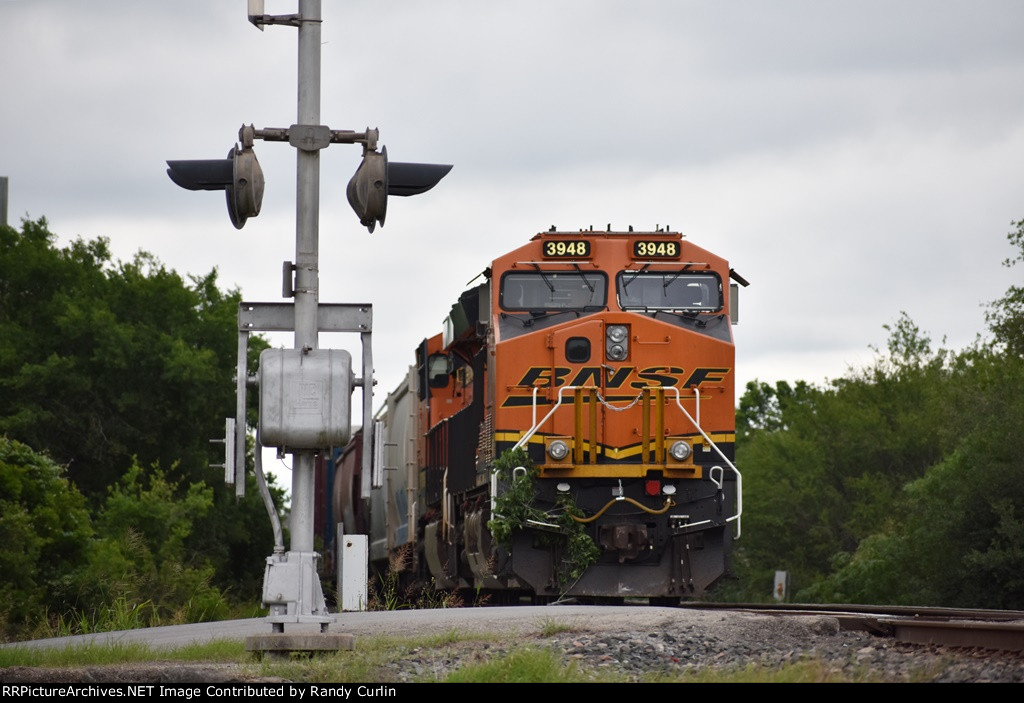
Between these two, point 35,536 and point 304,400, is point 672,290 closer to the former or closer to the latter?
point 304,400

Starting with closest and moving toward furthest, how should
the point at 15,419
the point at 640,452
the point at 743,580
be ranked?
the point at 640,452 → the point at 15,419 → the point at 743,580

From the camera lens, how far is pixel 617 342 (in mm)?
17031

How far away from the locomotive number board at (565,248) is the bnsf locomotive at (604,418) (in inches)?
0.5

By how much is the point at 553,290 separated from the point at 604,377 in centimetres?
130

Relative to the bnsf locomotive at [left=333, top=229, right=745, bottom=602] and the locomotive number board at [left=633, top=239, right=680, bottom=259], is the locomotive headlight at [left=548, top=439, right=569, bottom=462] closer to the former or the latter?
the bnsf locomotive at [left=333, top=229, right=745, bottom=602]

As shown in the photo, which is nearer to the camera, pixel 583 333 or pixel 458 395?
pixel 583 333

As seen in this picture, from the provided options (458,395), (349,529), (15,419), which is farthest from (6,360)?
(458,395)

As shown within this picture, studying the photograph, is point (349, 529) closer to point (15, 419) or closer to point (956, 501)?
point (956, 501)

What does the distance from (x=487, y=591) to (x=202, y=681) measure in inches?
451

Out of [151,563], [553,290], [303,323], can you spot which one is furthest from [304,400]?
[151,563]

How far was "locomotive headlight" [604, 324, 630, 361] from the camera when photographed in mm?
17000

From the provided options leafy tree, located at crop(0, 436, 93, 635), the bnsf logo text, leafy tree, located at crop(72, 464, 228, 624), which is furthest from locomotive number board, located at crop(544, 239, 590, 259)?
leafy tree, located at crop(0, 436, 93, 635)

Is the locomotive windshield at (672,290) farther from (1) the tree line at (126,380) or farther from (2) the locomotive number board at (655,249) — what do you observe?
(1) the tree line at (126,380)

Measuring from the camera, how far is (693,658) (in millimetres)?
9656
